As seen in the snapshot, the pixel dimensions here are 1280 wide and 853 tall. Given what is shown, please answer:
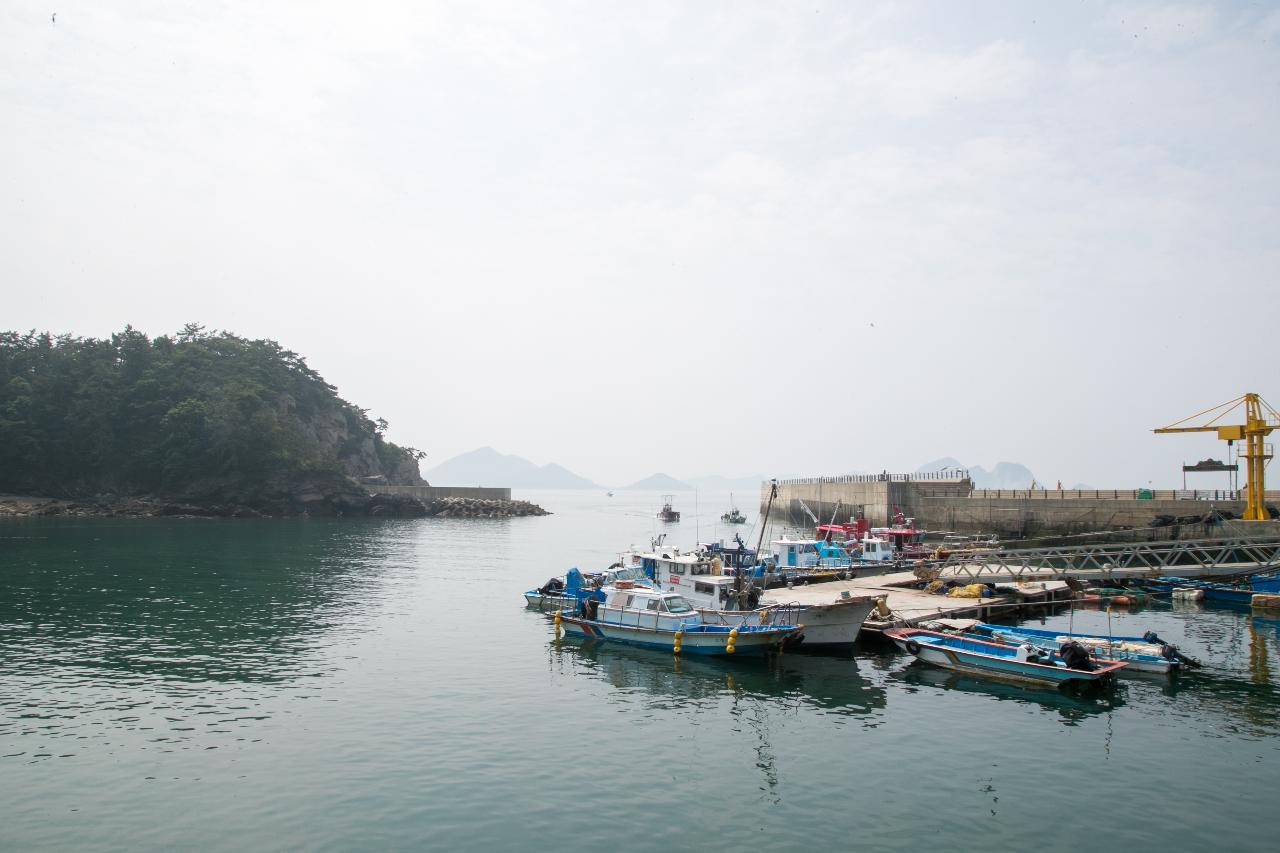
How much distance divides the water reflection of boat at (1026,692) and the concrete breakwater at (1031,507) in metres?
43.2

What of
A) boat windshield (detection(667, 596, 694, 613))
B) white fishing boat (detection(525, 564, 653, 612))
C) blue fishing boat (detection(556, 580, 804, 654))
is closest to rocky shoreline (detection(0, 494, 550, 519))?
white fishing boat (detection(525, 564, 653, 612))

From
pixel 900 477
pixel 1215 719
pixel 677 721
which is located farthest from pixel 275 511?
pixel 1215 719

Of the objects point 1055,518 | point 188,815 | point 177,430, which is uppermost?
point 177,430

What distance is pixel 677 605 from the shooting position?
37312mm

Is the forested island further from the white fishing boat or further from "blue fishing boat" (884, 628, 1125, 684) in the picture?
"blue fishing boat" (884, 628, 1125, 684)

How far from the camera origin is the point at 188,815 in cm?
1850

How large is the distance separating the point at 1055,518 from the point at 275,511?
379 ft

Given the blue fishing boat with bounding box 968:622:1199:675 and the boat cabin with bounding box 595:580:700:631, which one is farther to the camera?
the boat cabin with bounding box 595:580:700:631

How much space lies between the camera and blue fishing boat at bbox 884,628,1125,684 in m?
29.5

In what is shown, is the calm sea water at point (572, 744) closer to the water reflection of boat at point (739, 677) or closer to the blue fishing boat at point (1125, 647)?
the water reflection of boat at point (739, 677)

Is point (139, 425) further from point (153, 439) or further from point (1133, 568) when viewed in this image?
point (1133, 568)

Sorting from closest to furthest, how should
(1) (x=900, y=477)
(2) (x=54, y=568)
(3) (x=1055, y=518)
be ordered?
1. (2) (x=54, y=568)
2. (3) (x=1055, y=518)
3. (1) (x=900, y=477)

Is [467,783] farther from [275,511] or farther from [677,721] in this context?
[275,511]

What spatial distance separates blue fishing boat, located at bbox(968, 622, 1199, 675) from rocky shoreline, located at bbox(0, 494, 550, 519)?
403 ft
